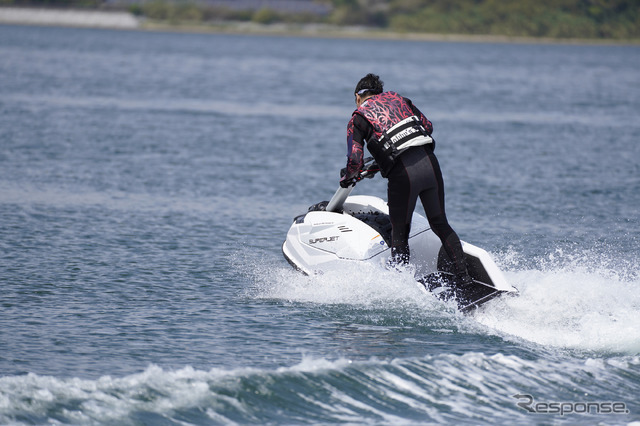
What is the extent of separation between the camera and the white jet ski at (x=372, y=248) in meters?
6.88

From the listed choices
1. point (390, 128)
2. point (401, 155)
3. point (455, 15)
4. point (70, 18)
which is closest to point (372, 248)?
point (401, 155)

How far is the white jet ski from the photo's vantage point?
6879 millimetres

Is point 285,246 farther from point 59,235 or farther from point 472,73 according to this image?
point 472,73

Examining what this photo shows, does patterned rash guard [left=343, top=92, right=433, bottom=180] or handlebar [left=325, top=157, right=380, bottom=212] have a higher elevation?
patterned rash guard [left=343, top=92, right=433, bottom=180]

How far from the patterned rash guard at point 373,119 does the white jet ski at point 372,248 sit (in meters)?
0.33

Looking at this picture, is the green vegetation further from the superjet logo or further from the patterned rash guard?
the patterned rash guard

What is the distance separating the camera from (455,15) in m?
122

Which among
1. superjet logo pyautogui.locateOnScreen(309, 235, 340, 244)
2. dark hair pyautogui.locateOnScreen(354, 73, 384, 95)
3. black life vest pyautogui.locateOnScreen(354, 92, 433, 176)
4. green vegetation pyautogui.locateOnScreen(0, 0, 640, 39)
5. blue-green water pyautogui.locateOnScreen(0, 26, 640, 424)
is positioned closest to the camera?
blue-green water pyautogui.locateOnScreen(0, 26, 640, 424)

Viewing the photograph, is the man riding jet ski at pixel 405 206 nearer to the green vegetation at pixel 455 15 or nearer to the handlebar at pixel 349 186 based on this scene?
the handlebar at pixel 349 186

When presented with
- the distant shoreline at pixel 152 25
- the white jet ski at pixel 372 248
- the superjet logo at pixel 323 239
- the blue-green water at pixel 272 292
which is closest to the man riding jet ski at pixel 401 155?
the white jet ski at pixel 372 248

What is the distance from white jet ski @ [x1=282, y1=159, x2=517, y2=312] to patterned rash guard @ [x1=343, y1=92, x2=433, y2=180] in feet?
1.10

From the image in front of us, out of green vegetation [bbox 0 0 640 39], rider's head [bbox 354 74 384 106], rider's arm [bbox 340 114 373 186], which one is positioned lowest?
rider's arm [bbox 340 114 373 186]

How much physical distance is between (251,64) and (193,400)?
2015 inches

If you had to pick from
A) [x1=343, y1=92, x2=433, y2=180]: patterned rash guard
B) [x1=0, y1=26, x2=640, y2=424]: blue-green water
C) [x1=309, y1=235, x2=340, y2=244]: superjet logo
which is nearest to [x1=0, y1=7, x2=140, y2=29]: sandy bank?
[x1=0, y1=26, x2=640, y2=424]: blue-green water
